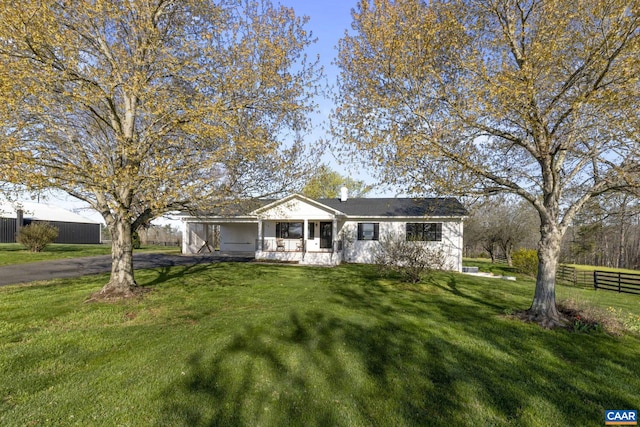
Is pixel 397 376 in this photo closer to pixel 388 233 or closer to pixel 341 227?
pixel 388 233

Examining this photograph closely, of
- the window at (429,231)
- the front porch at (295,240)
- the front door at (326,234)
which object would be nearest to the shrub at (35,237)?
the front porch at (295,240)

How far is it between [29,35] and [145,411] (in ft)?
24.5

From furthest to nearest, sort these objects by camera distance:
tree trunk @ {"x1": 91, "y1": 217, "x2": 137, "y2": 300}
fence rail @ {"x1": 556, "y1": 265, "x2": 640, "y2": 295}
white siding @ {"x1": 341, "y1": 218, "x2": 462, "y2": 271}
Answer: white siding @ {"x1": 341, "y1": 218, "x2": 462, "y2": 271} → fence rail @ {"x1": 556, "y1": 265, "x2": 640, "y2": 295} → tree trunk @ {"x1": 91, "y1": 217, "x2": 137, "y2": 300}

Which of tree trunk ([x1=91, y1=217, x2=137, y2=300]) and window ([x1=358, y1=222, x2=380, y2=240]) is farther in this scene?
window ([x1=358, y1=222, x2=380, y2=240])

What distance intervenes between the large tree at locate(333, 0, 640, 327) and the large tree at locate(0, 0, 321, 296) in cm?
227

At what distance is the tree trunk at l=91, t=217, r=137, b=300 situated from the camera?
853 cm

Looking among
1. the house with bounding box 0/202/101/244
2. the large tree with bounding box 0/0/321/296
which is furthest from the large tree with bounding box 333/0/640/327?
the house with bounding box 0/202/101/244

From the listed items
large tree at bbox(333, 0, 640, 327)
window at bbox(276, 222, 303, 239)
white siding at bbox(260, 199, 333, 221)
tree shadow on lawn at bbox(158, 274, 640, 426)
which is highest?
large tree at bbox(333, 0, 640, 327)

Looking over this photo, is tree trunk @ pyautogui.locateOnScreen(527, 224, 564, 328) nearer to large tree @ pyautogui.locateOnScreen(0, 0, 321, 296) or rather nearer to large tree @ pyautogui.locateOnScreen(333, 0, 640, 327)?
large tree @ pyautogui.locateOnScreen(333, 0, 640, 327)

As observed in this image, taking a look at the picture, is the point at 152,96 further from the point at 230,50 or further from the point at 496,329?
the point at 496,329

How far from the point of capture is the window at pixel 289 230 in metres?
22.5

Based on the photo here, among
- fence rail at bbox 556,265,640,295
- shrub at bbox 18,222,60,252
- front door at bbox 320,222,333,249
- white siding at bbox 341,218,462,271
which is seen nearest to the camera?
fence rail at bbox 556,265,640,295

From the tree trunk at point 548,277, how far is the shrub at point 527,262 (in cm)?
1431

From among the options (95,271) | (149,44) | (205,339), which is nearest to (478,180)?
(205,339)
